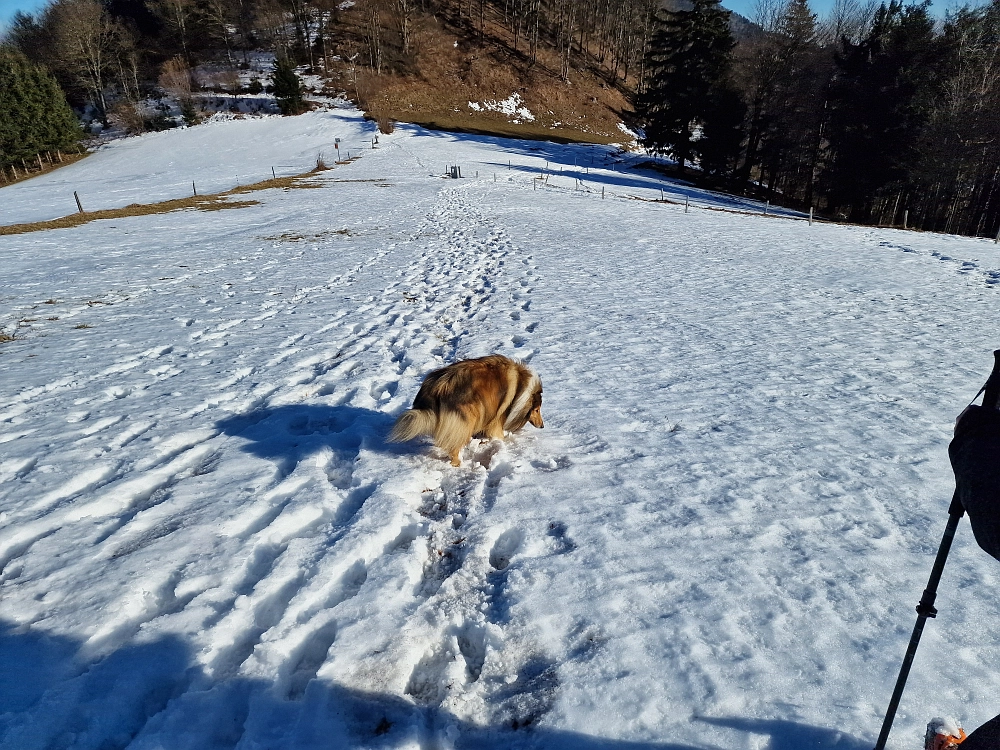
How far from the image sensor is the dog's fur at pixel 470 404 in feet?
12.2

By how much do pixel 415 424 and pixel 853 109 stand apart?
3667 cm

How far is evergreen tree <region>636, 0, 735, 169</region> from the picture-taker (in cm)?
3597

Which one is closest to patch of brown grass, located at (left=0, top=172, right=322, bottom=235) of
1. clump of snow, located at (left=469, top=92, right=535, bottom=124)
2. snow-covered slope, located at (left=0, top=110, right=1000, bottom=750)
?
snow-covered slope, located at (left=0, top=110, right=1000, bottom=750)

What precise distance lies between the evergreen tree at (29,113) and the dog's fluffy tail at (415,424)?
63.5m

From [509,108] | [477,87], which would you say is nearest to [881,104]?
[509,108]

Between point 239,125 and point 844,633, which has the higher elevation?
point 239,125

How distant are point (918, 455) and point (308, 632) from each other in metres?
4.71

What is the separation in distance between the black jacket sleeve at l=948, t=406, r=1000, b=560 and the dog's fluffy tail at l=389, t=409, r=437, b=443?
2937mm

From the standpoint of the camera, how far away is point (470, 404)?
3.77m

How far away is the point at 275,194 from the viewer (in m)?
25.8

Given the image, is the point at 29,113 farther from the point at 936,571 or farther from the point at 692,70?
the point at 936,571

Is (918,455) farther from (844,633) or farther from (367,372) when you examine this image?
(367,372)

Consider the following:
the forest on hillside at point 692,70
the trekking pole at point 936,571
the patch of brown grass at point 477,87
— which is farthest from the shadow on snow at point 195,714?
the patch of brown grass at point 477,87

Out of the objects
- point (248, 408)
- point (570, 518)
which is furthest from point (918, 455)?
point (248, 408)
